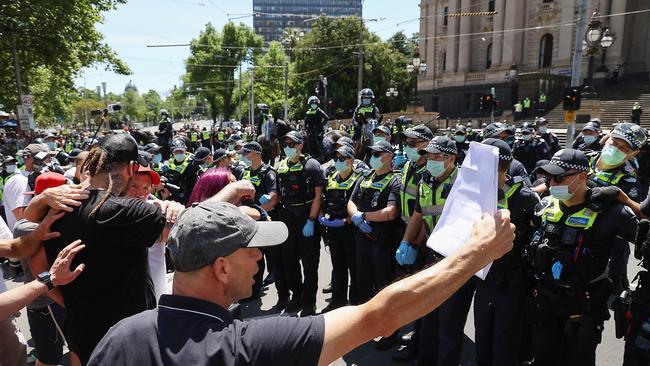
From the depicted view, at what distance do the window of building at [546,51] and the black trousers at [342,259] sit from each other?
3941cm

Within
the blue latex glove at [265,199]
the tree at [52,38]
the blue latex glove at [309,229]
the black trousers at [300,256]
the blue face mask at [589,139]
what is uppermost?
the tree at [52,38]

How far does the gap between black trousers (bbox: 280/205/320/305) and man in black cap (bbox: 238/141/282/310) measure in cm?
12

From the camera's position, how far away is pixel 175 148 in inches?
351

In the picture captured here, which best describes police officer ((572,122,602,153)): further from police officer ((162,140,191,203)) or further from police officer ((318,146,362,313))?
police officer ((162,140,191,203))

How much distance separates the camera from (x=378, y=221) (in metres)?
4.71

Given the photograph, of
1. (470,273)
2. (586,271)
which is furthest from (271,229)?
(586,271)

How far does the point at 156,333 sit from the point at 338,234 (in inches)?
161

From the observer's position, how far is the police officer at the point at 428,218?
4023 mm

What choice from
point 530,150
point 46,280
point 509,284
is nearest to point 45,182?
point 46,280

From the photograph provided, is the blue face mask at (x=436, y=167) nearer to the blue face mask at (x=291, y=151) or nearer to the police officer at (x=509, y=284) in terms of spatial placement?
the police officer at (x=509, y=284)

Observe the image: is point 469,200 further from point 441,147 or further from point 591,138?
point 591,138

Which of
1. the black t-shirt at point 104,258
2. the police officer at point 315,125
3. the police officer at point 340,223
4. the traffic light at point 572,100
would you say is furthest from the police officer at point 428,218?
the traffic light at point 572,100

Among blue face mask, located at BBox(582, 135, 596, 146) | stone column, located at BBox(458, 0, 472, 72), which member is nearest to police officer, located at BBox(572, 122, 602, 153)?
blue face mask, located at BBox(582, 135, 596, 146)

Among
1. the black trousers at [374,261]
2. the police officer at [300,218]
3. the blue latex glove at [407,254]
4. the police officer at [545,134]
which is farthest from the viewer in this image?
the police officer at [545,134]
